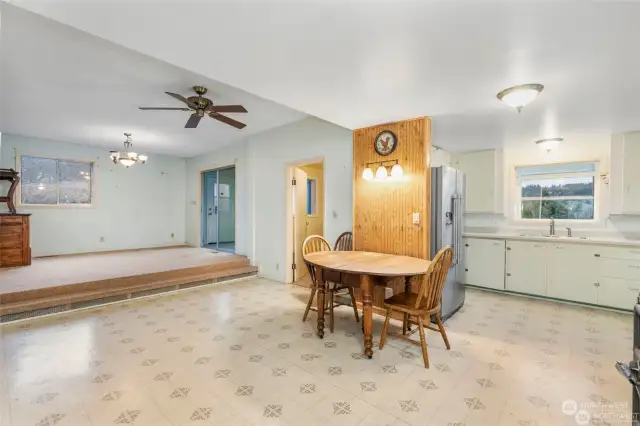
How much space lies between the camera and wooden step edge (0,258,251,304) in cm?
349

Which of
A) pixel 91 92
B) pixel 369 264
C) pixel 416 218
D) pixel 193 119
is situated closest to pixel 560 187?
pixel 416 218

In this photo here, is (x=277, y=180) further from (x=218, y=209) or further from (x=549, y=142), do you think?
(x=549, y=142)

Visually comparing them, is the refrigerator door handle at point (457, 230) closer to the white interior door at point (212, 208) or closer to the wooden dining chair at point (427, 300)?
the wooden dining chair at point (427, 300)

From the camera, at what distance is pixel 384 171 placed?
3.53 meters

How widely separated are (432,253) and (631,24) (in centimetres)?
228

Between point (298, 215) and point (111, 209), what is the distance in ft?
15.1

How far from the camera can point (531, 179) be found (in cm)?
497

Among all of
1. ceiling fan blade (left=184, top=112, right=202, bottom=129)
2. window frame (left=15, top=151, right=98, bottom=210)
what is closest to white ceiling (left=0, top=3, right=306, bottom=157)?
ceiling fan blade (left=184, top=112, right=202, bottom=129)

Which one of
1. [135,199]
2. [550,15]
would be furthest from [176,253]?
[550,15]

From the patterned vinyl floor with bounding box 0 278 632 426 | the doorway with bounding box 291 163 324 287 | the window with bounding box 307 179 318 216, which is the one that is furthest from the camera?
the window with bounding box 307 179 318 216

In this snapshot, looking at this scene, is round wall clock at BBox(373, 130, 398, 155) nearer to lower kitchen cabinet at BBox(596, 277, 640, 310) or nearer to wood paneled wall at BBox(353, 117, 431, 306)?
wood paneled wall at BBox(353, 117, 431, 306)

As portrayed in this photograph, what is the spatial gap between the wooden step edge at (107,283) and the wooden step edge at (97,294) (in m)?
0.06

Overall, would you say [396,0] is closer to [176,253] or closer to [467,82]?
[467,82]

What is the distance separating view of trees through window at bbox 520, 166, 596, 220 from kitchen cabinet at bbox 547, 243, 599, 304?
88 centimetres
